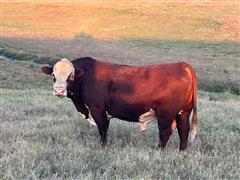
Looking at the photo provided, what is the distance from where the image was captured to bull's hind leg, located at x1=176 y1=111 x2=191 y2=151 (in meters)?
8.03

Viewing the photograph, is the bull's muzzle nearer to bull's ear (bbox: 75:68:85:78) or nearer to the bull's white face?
the bull's white face

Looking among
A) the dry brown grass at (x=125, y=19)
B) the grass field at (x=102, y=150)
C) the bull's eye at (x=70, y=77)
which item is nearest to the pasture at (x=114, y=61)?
the grass field at (x=102, y=150)

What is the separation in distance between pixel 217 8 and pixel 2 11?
2924cm

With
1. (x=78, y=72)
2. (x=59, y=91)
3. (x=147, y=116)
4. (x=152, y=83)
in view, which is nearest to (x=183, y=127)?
(x=147, y=116)

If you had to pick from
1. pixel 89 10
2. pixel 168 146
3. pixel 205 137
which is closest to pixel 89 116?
pixel 168 146

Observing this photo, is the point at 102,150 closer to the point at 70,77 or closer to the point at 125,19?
the point at 70,77

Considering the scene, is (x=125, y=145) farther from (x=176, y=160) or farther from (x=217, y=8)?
(x=217, y=8)

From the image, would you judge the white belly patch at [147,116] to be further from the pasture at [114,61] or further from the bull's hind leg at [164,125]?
the pasture at [114,61]

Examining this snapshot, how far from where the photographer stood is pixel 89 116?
859 cm

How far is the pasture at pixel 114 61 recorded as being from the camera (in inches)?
252

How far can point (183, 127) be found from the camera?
318 inches

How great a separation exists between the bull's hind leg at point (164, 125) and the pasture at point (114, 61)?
189 mm

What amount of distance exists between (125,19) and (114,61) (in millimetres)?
28395

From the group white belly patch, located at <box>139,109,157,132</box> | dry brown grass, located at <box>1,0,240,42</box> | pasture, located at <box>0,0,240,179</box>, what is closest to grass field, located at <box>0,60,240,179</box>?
pasture, located at <box>0,0,240,179</box>
